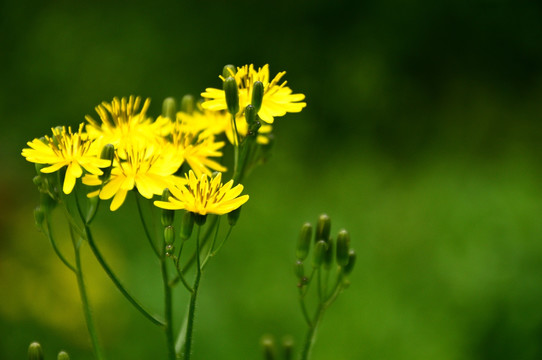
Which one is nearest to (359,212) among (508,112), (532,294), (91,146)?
(532,294)

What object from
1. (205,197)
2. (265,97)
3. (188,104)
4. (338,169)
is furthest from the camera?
(338,169)

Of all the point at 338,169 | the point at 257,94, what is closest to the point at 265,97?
the point at 257,94

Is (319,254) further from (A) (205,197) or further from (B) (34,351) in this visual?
(B) (34,351)

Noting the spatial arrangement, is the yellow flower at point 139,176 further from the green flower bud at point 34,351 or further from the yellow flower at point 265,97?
the green flower bud at point 34,351

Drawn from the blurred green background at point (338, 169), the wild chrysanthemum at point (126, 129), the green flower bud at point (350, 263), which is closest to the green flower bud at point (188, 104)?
the wild chrysanthemum at point (126, 129)

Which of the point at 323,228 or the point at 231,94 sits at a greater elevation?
the point at 231,94

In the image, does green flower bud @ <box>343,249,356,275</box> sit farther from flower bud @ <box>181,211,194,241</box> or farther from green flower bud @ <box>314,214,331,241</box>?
flower bud @ <box>181,211,194,241</box>

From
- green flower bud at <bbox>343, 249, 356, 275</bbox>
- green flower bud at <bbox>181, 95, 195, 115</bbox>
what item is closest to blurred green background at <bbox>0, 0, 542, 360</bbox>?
green flower bud at <bbox>343, 249, 356, 275</bbox>
